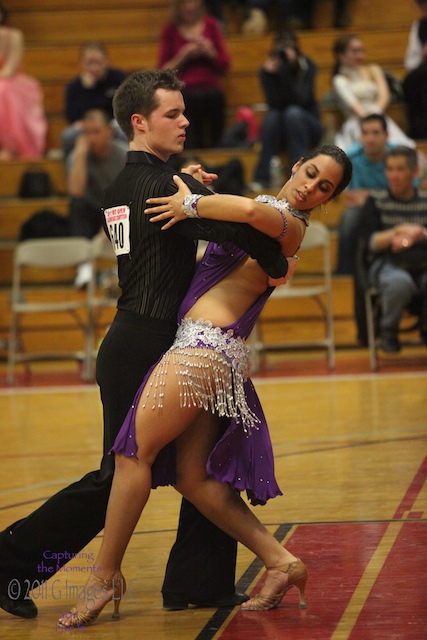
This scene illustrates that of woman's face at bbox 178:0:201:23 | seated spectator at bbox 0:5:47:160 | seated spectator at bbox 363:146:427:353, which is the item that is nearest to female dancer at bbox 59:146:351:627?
seated spectator at bbox 363:146:427:353

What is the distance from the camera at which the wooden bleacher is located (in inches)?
411

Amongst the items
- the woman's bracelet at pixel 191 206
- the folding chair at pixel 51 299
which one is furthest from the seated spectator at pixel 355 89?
the woman's bracelet at pixel 191 206

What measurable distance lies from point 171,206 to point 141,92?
1.26ft

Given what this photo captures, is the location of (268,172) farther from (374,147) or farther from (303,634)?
(303,634)

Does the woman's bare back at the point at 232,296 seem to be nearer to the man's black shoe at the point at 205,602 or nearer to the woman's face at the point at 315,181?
the woman's face at the point at 315,181

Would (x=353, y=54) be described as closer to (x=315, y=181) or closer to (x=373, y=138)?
(x=373, y=138)

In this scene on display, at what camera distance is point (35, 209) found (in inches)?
398

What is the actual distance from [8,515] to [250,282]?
6.04 ft

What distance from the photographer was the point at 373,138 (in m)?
9.01

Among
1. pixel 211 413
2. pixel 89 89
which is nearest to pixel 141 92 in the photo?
pixel 211 413

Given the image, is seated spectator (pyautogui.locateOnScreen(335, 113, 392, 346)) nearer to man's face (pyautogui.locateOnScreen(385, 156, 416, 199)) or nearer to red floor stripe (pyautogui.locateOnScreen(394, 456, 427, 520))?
man's face (pyautogui.locateOnScreen(385, 156, 416, 199))

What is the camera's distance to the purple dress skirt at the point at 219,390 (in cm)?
310

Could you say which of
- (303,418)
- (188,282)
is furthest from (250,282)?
(303,418)

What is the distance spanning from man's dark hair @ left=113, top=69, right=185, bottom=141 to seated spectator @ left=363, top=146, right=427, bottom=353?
476 centimetres
